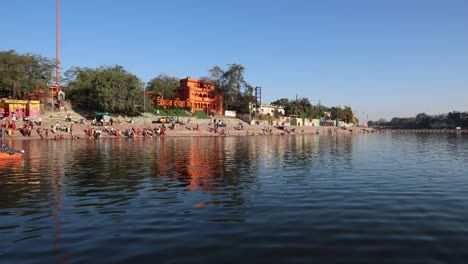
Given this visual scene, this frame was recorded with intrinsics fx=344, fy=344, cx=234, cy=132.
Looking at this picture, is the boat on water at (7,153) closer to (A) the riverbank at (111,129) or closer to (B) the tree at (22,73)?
(A) the riverbank at (111,129)

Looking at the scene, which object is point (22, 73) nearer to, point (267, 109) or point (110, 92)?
point (110, 92)

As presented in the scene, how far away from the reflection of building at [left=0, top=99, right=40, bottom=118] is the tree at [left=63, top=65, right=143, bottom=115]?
12.9 m

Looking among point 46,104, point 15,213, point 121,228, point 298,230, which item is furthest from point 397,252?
point 46,104

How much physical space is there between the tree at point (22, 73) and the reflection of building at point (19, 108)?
3.44 metres

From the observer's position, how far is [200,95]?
4028 inches

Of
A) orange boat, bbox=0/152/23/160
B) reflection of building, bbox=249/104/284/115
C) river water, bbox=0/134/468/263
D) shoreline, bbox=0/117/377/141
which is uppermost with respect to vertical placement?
reflection of building, bbox=249/104/284/115

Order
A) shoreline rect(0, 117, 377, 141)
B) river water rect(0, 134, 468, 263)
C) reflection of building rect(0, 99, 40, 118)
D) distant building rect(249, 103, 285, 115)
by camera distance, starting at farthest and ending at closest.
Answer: distant building rect(249, 103, 285, 115) → reflection of building rect(0, 99, 40, 118) → shoreline rect(0, 117, 377, 141) → river water rect(0, 134, 468, 263)

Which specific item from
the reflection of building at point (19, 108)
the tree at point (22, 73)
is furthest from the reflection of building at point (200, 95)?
the reflection of building at point (19, 108)

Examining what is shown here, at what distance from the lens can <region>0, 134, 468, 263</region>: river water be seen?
23.5 ft

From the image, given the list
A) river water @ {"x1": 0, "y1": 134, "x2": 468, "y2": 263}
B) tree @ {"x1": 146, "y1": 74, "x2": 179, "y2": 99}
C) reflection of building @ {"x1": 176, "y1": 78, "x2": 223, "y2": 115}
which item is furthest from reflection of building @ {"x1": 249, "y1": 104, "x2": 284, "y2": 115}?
river water @ {"x1": 0, "y1": 134, "x2": 468, "y2": 263}

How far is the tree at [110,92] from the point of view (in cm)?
7269

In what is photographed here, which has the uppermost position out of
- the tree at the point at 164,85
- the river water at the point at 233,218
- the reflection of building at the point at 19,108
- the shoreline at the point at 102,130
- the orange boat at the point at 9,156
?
the tree at the point at 164,85

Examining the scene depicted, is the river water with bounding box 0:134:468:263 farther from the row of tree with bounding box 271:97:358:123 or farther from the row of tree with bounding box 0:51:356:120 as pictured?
the row of tree with bounding box 271:97:358:123

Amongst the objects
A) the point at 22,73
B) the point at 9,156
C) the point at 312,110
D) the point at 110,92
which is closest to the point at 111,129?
the point at 110,92
